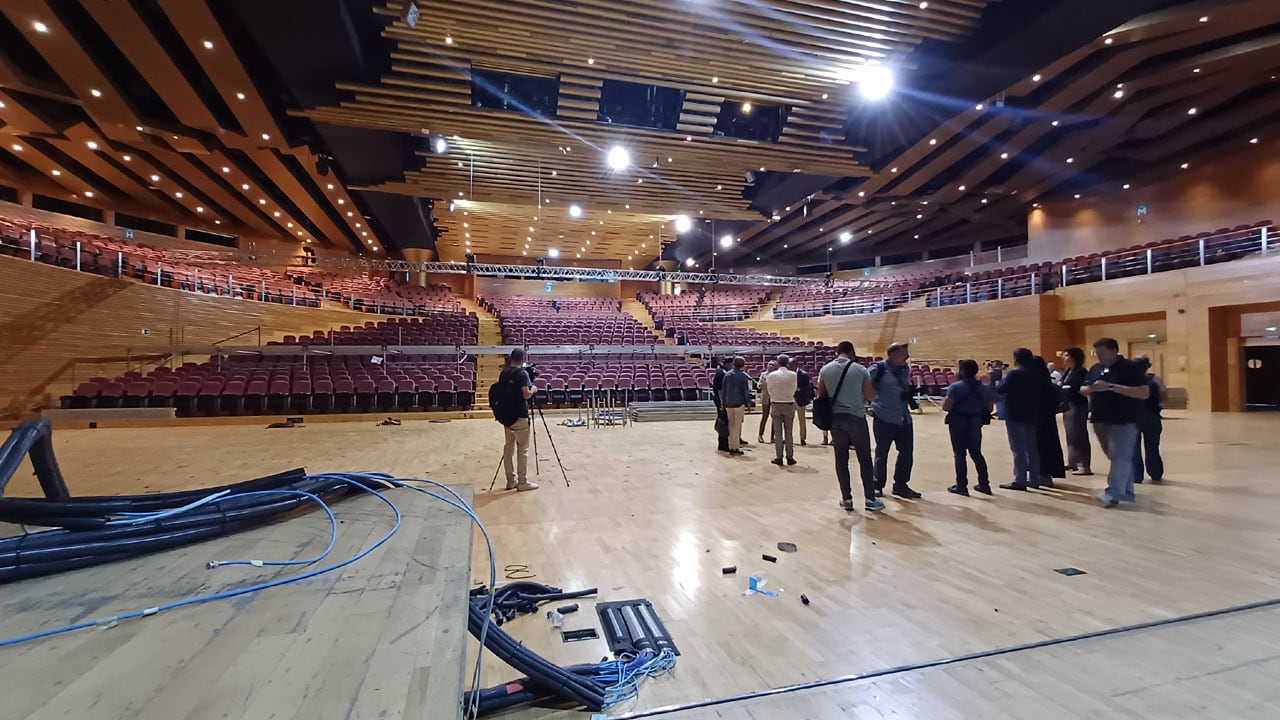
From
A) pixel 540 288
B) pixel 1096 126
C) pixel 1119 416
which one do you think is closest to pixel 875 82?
pixel 1119 416

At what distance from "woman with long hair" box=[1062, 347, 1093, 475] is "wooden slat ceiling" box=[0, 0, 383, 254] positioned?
11.3m

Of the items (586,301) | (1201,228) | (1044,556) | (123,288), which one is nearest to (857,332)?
(1201,228)

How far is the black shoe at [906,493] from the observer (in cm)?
428

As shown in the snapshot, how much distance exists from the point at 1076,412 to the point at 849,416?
291cm

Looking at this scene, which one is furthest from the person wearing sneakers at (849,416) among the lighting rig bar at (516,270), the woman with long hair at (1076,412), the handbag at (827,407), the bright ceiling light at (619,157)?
the lighting rig bar at (516,270)

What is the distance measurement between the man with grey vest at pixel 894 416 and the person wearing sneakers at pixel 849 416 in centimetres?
24

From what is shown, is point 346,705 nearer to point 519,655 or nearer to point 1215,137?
point 519,655

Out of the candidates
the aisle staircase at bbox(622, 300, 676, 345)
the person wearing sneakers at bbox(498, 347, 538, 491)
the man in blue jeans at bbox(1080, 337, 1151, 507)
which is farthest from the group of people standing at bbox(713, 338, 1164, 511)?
the aisle staircase at bbox(622, 300, 676, 345)

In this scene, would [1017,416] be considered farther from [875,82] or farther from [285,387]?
[285,387]

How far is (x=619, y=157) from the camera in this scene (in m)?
10.8

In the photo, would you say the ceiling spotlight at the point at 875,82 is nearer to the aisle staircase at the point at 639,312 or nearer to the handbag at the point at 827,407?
the handbag at the point at 827,407

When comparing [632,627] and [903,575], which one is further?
[903,575]

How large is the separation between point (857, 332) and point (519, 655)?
17.8 meters

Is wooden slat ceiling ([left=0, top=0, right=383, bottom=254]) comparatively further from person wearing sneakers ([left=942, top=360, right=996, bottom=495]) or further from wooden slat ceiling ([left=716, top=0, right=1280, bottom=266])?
wooden slat ceiling ([left=716, top=0, right=1280, bottom=266])
